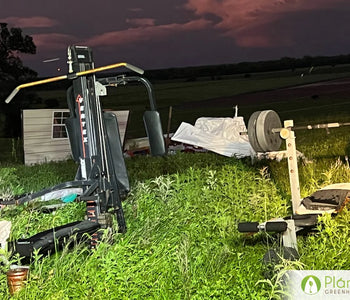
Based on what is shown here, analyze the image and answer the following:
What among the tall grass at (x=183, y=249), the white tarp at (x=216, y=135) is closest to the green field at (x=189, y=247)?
the tall grass at (x=183, y=249)

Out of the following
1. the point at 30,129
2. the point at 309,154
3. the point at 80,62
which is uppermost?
the point at 80,62

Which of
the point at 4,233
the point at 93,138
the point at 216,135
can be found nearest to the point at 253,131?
the point at 93,138

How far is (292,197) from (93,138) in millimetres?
2032

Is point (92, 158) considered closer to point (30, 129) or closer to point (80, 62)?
point (80, 62)

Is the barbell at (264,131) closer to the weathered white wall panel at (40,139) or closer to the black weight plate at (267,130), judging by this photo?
the black weight plate at (267,130)

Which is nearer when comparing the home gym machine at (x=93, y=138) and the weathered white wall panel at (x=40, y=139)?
the home gym machine at (x=93, y=138)

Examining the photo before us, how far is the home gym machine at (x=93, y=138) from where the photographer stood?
5.64 m

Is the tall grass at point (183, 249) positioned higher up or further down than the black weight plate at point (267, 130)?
further down

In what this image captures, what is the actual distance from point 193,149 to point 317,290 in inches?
358

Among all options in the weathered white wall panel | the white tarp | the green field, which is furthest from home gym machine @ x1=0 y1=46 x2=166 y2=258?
the weathered white wall panel

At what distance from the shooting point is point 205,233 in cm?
608

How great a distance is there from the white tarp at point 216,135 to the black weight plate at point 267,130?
5.57 m

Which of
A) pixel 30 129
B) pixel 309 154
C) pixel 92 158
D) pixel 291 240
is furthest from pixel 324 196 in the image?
pixel 30 129

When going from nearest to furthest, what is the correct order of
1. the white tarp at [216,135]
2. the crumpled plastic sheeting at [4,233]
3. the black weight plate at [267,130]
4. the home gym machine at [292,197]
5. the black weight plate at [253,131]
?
the crumpled plastic sheeting at [4,233], the home gym machine at [292,197], the black weight plate at [267,130], the black weight plate at [253,131], the white tarp at [216,135]
